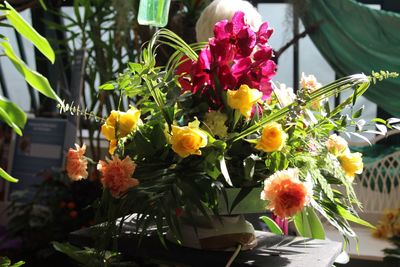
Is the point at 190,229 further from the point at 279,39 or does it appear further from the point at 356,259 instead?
the point at 279,39

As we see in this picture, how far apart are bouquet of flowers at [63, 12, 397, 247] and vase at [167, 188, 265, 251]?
1.2 inches

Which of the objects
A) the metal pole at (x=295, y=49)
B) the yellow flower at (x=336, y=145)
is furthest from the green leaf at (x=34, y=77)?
the metal pole at (x=295, y=49)

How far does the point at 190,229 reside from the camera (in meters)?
0.90

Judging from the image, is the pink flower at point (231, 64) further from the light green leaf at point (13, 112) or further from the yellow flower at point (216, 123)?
the light green leaf at point (13, 112)

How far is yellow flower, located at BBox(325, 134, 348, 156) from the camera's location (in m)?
0.89

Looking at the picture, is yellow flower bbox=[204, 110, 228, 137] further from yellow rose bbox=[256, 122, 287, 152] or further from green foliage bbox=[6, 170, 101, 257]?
green foliage bbox=[6, 170, 101, 257]

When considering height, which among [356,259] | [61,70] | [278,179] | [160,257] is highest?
[61,70]

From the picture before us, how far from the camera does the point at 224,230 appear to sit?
89 centimetres

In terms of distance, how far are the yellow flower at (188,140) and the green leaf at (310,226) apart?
28 centimetres

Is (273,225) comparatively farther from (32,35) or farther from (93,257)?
(32,35)

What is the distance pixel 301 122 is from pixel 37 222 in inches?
95.9

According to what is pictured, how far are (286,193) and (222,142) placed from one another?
123mm

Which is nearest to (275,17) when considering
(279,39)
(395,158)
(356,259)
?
(279,39)

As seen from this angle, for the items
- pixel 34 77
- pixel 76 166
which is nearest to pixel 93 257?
pixel 76 166
